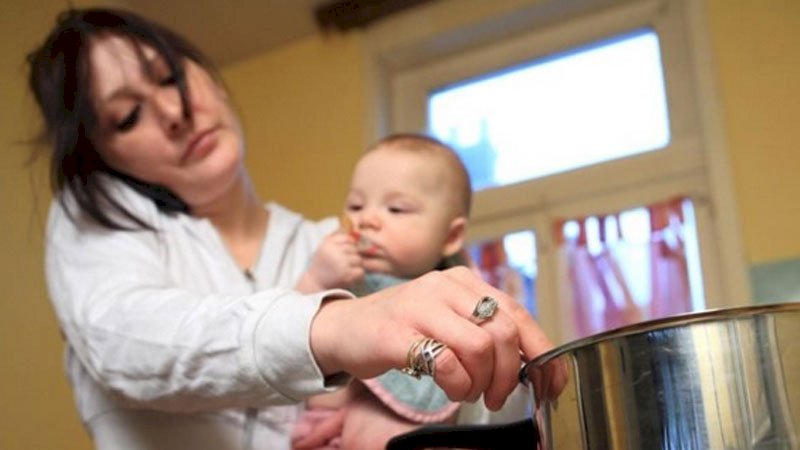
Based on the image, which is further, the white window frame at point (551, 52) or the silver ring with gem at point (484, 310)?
the white window frame at point (551, 52)

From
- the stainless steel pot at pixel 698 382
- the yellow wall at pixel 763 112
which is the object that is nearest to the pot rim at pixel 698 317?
the stainless steel pot at pixel 698 382

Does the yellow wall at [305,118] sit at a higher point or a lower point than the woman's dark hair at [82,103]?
higher

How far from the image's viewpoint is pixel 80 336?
0.71m

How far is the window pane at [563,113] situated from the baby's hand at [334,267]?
3.96 feet

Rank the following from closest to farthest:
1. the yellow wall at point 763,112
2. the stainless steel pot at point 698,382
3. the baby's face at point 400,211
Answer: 1. the stainless steel pot at point 698,382
2. the baby's face at point 400,211
3. the yellow wall at point 763,112

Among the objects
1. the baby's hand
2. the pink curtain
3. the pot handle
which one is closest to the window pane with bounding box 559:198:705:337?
the pink curtain

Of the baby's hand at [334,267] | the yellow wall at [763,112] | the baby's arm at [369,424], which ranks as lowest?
the baby's arm at [369,424]

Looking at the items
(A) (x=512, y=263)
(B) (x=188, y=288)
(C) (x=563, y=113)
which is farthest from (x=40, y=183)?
(B) (x=188, y=288)

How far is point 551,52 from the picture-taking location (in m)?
2.06

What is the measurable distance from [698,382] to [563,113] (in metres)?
1.65

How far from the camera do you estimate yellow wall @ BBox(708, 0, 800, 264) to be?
1638mm

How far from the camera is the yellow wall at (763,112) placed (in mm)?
1638

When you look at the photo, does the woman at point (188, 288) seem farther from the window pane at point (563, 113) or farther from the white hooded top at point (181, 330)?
the window pane at point (563, 113)

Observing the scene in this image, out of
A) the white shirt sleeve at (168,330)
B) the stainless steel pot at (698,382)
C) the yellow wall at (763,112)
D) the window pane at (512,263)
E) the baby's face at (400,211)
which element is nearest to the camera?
the stainless steel pot at (698,382)
